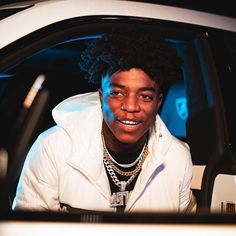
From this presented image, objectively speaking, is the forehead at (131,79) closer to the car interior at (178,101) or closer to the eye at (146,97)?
the eye at (146,97)

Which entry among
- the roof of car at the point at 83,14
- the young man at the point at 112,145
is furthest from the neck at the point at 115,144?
the roof of car at the point at 83,14

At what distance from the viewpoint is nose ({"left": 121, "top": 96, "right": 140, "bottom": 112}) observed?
7.53ft

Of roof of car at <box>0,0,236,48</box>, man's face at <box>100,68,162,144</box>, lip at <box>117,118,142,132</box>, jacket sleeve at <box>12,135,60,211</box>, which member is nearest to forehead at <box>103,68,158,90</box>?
man's face at <box>100,68,162,144</box>

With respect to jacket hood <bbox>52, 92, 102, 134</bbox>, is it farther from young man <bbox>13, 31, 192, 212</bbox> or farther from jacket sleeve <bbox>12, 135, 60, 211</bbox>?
jacket sleeve <bbox>12, 135, 60, 211</bbox>

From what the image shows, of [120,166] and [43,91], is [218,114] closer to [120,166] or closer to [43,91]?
[120,166]

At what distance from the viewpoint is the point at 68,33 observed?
2.10 m

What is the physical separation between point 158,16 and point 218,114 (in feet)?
1.76

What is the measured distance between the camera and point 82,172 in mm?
2268

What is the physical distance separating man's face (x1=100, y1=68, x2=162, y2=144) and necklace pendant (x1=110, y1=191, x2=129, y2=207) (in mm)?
241

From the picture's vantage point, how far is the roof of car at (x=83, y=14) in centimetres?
197

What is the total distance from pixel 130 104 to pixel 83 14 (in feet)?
1.46

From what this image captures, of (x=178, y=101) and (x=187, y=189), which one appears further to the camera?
(x=178, y=101)

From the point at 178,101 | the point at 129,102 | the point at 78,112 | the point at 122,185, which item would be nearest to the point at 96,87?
the point at 78,112

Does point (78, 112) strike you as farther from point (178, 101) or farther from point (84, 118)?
point (178, 101)
